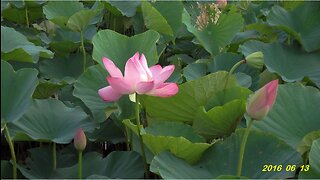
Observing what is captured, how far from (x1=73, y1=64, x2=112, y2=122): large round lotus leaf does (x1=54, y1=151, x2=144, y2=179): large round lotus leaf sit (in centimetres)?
11

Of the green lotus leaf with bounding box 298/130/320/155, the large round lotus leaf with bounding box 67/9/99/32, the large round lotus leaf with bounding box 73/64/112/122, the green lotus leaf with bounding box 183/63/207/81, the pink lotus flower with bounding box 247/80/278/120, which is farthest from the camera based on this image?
the large round lotus leaf with bounding box 67/9/99/32

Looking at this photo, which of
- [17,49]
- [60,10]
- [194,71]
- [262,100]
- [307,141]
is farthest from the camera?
[60,10]

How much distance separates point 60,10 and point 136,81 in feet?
2.19

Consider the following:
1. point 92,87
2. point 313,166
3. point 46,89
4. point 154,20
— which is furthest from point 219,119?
point 154,20

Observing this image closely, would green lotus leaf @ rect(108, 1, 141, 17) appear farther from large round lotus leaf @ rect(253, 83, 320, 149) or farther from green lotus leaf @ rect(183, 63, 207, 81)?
large round lotus leaf @ rect(253, 83, 320, 149)

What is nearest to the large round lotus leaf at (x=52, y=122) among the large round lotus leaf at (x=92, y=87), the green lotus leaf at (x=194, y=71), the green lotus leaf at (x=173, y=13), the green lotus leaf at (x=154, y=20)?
the large round lotus leaf at (x=92, y=87)

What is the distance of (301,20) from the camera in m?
1.39

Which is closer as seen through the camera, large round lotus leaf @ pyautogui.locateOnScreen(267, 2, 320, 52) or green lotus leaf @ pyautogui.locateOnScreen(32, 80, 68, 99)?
green lotus leaf @ pyautogui.locateOnScreen(32, 80, 68, 99)

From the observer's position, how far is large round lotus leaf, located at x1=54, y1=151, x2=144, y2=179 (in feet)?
2.88

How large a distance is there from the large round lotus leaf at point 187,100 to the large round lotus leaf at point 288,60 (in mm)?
291

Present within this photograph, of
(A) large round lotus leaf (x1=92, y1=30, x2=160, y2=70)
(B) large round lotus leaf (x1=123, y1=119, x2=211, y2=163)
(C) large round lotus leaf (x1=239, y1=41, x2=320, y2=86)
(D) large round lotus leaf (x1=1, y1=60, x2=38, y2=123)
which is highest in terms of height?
(D) large round lotus leaf (x1=1, y1=60, x2=38, y2=123)

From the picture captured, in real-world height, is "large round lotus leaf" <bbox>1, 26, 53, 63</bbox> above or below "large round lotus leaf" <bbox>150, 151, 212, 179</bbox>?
above

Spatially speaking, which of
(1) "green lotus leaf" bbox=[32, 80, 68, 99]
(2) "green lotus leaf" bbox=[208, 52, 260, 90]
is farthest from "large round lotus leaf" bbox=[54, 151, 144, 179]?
(2) "green lotus leaf" bbox=[208, 52, 260, 90]
